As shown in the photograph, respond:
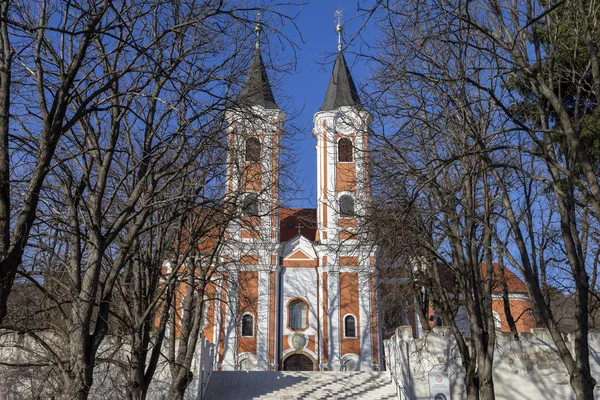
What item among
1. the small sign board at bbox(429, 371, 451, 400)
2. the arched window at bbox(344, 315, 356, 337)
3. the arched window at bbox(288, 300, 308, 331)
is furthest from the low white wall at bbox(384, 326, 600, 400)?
the arched window at bbox(288, 300, 308, 331)

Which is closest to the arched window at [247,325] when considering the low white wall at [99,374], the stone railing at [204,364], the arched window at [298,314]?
the arched window at [298,314]

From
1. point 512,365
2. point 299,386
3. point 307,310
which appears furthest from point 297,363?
point 512,365

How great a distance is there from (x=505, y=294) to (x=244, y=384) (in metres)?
10.4

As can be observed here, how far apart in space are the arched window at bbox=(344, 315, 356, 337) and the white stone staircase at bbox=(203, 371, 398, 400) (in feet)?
30.1

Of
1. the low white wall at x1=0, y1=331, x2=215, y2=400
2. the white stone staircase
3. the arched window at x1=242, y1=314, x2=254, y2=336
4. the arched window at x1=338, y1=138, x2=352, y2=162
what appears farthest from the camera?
the arched window at x1=338, y1=138, x2=352, y2=162

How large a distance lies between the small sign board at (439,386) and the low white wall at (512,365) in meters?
1.27

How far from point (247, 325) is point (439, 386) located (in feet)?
64.8

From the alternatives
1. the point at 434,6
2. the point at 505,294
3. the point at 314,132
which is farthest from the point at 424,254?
the point at 314,132

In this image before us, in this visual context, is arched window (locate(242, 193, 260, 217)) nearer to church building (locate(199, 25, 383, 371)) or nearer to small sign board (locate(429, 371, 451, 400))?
small sign board (locate(429, 371, 451, 400))

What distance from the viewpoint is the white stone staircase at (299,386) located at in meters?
21.8

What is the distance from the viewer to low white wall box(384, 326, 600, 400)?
17734mm

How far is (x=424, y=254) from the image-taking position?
1578cm

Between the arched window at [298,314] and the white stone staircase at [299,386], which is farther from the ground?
the arched window at [298,314]

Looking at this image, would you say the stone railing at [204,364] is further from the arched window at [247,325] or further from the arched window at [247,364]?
the arched window at [247,325]
